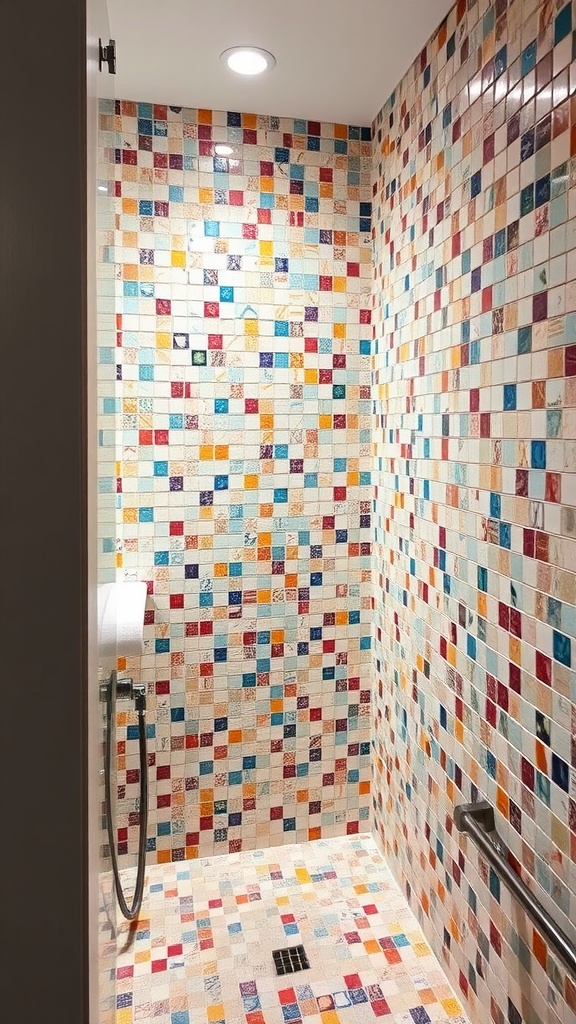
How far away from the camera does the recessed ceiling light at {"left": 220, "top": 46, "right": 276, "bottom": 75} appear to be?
1520 mm

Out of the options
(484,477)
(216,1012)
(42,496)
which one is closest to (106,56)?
(42,496)

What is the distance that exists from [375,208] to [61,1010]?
194 cm

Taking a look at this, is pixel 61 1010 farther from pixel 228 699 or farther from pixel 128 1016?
pixel 228 699

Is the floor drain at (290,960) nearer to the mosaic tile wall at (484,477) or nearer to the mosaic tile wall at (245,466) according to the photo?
the mosaic tile wall at (484,477)

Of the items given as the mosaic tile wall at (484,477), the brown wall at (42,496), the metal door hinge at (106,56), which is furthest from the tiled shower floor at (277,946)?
the metal door hinge at (106,56)

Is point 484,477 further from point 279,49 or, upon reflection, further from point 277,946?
point 277,946

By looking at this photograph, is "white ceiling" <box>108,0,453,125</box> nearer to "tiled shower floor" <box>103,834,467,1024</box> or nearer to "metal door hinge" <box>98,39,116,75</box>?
"metal door hinge" <box>98,39,116,75</box>

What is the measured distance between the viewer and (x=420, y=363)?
158 centimetres

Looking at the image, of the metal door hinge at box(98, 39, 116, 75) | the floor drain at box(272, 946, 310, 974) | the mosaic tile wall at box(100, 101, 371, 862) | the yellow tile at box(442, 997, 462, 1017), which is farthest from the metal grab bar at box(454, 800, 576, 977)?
the metal door hinge at box(98, 39, 116, 75)

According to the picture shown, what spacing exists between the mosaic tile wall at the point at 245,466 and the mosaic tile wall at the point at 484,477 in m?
0.19

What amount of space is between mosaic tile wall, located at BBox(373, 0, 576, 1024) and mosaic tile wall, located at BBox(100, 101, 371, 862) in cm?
19

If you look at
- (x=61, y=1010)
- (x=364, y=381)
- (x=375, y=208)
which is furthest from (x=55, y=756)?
(x=375, y=208)

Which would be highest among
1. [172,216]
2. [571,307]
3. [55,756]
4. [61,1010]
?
[172,216]

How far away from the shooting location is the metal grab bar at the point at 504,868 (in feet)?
3.05
